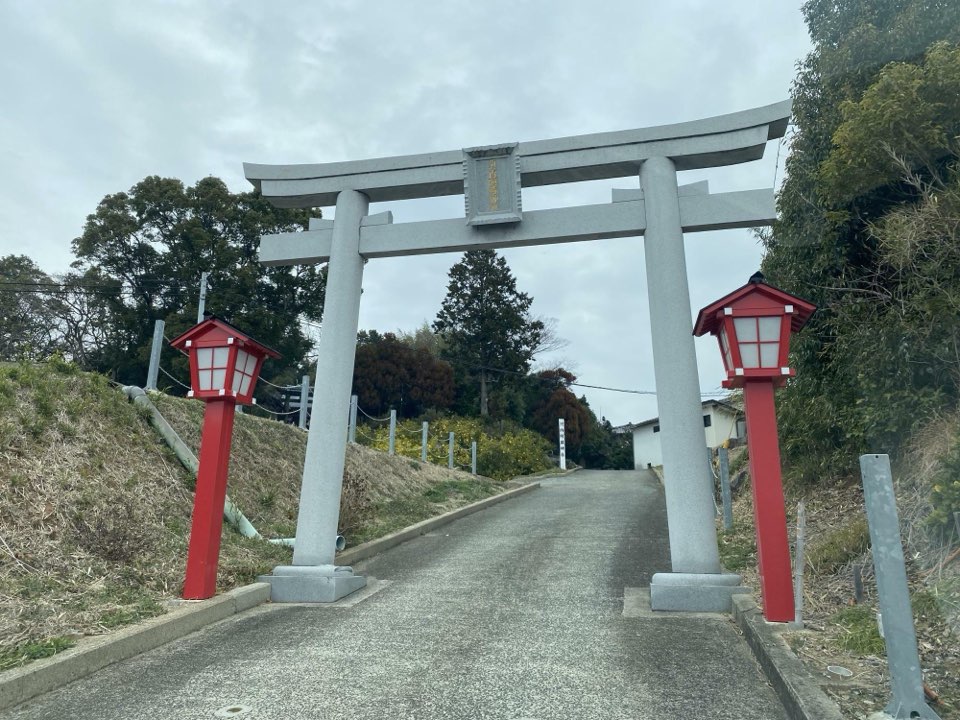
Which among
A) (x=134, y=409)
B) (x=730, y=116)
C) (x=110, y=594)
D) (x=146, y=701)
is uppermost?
(x=730, y=116)

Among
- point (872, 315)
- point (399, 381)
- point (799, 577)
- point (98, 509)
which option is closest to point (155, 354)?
point (98, 509)

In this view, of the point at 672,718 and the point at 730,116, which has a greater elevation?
the point at 730,116

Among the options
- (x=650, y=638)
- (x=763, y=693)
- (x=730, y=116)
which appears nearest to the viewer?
(x=763, y=693)

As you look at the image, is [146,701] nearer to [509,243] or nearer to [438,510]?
[509,243]

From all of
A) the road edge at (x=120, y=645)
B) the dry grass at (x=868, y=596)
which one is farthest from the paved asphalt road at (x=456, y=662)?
the dry grass at (x=868, y=596)

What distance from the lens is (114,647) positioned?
14.4 ft

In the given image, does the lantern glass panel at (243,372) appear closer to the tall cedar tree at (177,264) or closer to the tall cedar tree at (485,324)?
the tall cedar tree at (177,264)

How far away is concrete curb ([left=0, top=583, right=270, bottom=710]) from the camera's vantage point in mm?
3721

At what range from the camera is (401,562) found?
8.29 metres

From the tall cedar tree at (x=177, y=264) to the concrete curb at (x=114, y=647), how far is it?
1891 centimetres

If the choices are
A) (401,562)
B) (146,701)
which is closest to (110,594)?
(146,701)

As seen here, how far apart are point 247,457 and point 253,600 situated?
4.09 meters

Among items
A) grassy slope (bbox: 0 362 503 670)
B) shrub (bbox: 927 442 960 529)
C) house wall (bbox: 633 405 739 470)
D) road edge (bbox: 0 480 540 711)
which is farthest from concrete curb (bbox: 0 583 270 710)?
house wall (bbox: 633 405 739 470)

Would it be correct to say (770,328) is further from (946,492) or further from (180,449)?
(180,449)
